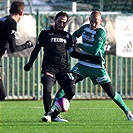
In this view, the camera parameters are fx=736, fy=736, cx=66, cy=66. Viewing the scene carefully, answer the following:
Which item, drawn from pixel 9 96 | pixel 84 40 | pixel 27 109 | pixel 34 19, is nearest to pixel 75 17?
pixel 34 19

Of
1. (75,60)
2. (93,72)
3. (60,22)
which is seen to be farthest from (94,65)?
(75,60)

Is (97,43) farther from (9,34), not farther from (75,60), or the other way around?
(75,60)

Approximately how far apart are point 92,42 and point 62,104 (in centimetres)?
154

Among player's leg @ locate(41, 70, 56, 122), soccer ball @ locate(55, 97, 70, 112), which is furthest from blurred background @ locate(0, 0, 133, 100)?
soccer ball @ locate(55, 97, 70, 112)

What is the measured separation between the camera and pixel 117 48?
20.4m

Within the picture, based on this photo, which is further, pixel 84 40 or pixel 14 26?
pixel 84 40

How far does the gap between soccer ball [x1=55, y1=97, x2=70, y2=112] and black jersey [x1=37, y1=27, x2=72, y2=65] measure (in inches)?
31.8

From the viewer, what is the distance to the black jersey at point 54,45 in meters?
12.6

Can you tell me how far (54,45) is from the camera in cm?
1265

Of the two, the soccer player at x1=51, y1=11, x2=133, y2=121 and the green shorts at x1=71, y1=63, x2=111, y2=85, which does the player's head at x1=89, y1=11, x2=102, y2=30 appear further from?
the green shorts at x1=71, y1=63, x2=111, y2=85

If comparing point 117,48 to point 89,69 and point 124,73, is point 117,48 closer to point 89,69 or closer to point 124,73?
point 124,73

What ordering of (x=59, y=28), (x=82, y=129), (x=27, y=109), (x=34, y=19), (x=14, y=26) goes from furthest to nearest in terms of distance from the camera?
1. (x=34, y=19)
2. (x=27, y=109)
3. (x=59, y=28)
4. (x=14, y=26)
5. (x=82, y=129)

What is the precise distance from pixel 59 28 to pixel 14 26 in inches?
41.5

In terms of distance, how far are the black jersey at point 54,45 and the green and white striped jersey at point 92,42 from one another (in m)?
0.37
